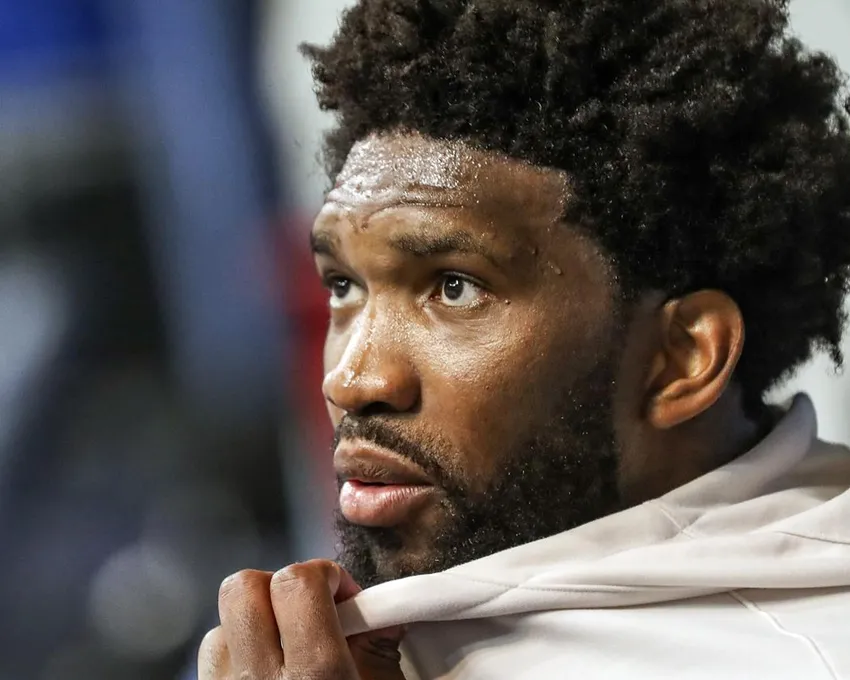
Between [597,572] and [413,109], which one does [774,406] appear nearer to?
[597,572]

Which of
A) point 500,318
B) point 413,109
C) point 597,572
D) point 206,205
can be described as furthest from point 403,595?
point 206,205

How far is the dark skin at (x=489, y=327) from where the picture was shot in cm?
107

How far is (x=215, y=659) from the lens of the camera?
1.00m

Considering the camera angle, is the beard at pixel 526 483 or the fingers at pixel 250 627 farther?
the beard at pixel 526 483

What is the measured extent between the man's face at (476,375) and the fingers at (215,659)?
0.19m

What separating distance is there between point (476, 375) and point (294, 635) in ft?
1.05

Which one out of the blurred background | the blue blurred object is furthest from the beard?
the blue blurred object

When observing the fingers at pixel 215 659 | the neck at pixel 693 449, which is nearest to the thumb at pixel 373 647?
the fingers at pixel 215 659

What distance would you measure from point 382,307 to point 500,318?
134 millimetres

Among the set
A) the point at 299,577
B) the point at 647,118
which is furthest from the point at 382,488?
the point at 647,118

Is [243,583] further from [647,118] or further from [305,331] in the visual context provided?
[305,331]

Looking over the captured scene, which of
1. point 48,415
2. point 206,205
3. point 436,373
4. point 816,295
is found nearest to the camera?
point 436,373

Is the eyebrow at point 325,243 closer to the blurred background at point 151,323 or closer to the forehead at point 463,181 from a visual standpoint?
the forehead at point 463,181

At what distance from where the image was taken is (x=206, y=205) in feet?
5.34
